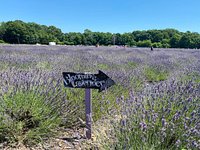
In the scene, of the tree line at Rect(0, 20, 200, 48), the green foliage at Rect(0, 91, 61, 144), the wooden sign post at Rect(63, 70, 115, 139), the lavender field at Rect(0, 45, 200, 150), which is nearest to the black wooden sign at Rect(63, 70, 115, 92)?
the wooden sign post at Rect(63, 70, 115, 139)

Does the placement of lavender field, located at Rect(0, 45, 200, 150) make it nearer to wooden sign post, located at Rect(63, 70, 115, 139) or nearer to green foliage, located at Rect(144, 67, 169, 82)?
wooden sign post, located at Rect(63, 70, 115, 139)

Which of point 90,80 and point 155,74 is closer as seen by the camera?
point 90,80

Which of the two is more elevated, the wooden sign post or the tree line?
the tree line

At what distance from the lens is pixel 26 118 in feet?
8.55

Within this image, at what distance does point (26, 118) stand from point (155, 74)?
14.6 ft

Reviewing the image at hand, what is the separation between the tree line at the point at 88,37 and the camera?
59562mm

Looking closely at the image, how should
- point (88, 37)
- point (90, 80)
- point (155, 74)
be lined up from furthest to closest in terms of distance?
point (88, 37)
point (155, 74)
point (90, 80)

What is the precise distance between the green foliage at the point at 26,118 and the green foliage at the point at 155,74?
13.0 ft

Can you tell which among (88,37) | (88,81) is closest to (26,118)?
(88,81)

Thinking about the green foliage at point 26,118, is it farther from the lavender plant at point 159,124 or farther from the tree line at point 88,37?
the tree line at point 88,37

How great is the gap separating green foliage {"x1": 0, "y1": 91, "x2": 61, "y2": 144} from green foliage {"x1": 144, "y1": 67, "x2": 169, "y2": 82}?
156 inches

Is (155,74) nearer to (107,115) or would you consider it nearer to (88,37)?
(107,115)

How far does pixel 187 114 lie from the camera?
86.8 inches

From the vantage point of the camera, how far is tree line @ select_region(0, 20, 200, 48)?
195 ft
